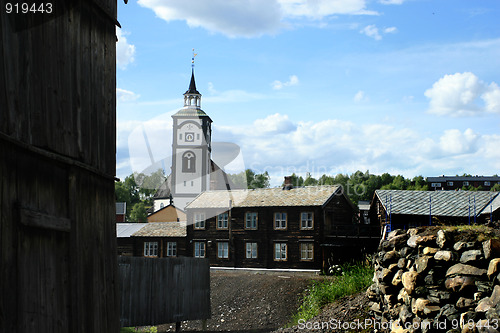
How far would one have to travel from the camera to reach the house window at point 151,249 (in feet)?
132

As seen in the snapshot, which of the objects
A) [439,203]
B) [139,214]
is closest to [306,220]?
[439,203]

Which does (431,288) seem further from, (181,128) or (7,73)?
(181,128)

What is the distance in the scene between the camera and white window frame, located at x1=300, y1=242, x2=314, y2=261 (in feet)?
112

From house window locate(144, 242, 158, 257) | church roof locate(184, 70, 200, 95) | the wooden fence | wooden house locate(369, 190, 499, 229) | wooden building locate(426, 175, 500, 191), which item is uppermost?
church roof locate(184, 70, 200, 95)

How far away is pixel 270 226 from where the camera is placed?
35.6 m

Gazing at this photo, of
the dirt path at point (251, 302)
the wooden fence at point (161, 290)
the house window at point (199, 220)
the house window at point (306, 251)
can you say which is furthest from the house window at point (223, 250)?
the wooden fence at point (161, 290)

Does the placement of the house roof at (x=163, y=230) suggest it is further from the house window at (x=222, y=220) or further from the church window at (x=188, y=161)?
the church window at (x=188, y=161)

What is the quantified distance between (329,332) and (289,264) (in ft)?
72.1

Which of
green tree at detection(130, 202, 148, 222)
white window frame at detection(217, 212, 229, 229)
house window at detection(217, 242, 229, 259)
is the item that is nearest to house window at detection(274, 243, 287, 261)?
house window at detection(217, 242, 229, 259)

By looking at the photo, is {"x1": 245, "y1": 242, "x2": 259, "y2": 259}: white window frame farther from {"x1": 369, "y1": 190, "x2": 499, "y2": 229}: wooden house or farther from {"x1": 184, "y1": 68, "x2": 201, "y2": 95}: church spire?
{"x1": 184, "y1": 68, "x2": 201, "y2": 95}: church spire

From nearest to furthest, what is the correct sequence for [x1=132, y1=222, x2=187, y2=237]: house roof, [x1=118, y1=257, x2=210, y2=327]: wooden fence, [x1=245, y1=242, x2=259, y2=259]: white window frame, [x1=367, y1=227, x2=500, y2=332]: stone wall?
[x1=367, y1=227, x2=500, y2=332]: stone wall, [x1=118, y1=257, x2=210, y2=327]: wooden fence, [x1=245, y1=242, x2=259, y2=259]: white window frame, [x1=132, y1=222, x2=187, y2=237]: house roof

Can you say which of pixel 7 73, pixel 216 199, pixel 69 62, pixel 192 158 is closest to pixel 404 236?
pixel 69 62

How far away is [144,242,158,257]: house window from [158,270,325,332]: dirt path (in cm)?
1115

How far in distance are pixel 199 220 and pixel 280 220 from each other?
22.4 feet
